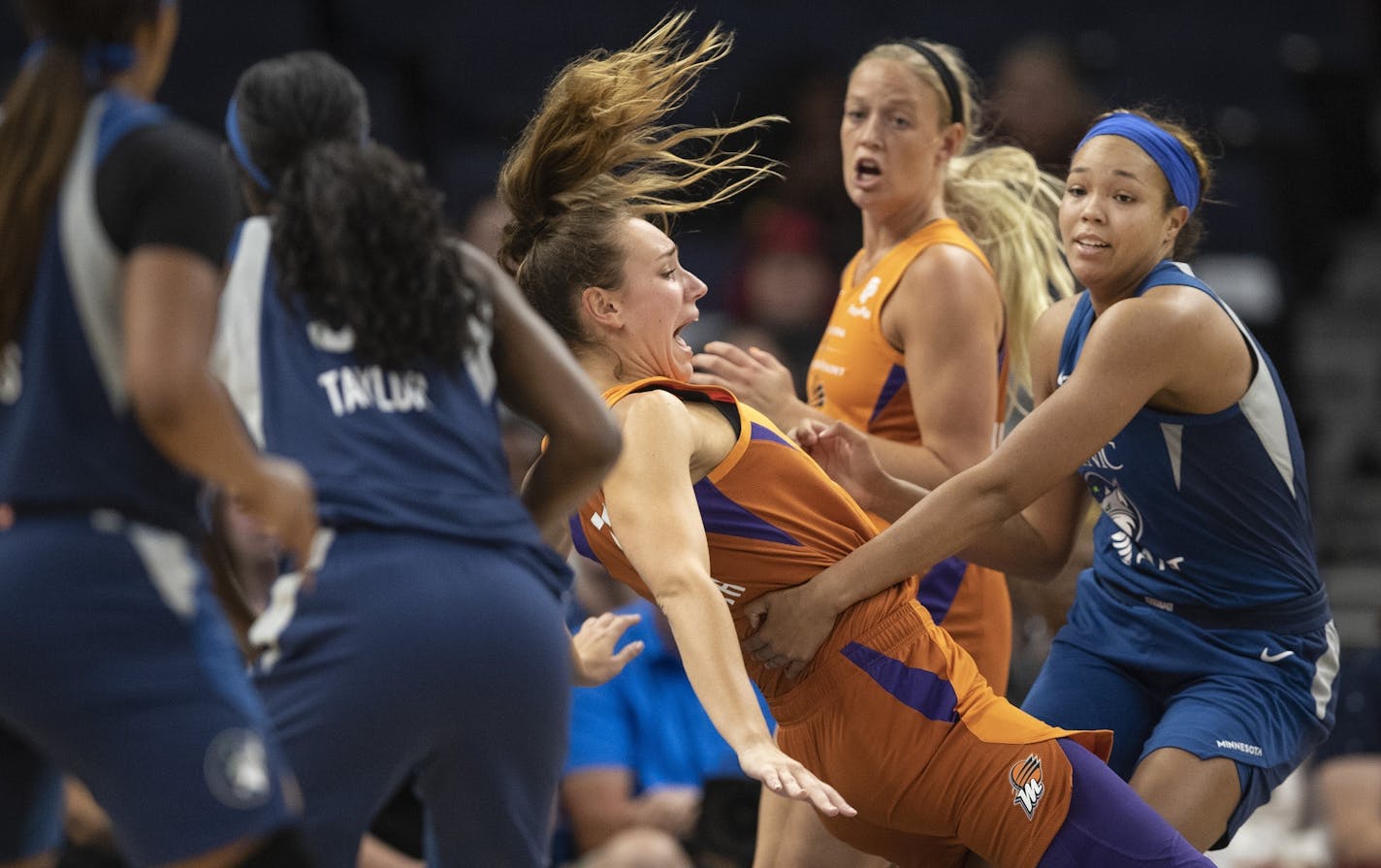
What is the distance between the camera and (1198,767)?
3609mm

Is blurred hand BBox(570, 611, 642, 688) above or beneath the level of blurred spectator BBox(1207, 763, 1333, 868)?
above

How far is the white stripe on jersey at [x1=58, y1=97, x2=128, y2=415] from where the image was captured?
247 cm

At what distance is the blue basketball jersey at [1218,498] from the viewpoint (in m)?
3.72

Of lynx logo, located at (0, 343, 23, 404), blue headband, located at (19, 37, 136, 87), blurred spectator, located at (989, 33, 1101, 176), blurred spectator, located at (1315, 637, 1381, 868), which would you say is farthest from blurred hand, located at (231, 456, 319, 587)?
blurred spectator, located at (989, 33, 1101, 176)

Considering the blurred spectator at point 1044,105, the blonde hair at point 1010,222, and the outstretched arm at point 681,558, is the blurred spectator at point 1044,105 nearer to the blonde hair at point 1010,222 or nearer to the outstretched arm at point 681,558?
the blonde hair at point 1010,222

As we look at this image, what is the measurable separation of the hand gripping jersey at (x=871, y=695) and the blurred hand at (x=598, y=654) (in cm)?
14

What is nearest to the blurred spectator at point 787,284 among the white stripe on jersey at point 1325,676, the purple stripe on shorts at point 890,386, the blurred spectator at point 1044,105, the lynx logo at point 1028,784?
the blurred spectator at point 1044,105

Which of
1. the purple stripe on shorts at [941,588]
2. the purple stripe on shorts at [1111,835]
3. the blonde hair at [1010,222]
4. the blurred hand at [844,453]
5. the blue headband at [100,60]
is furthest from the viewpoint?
the blonde hair at [1010,222]

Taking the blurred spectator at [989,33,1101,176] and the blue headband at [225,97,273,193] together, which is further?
the blurred spectator at [989,33,1101,176]

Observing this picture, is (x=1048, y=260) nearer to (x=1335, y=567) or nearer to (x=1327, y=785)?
(x=1327, y=785)

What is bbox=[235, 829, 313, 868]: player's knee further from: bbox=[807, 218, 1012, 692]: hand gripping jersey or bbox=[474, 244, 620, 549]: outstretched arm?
bbox=[807, 218, 1012, 692]: hand gripping jersey

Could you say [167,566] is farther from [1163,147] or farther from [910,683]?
[1163,147]

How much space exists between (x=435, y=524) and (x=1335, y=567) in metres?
6.77

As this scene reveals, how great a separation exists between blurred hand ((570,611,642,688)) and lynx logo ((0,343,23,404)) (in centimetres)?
140
